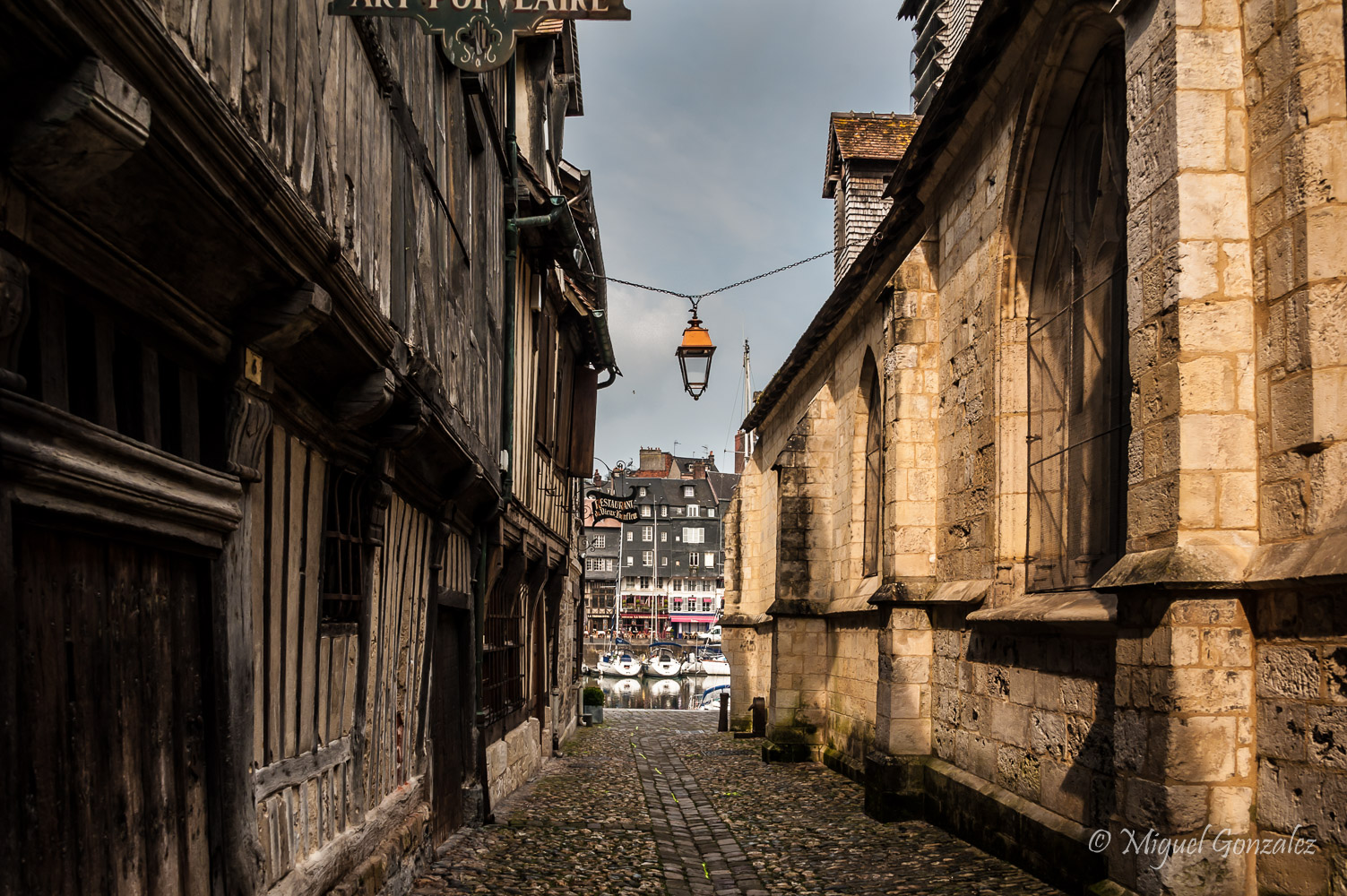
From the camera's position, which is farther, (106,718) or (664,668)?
(664,668)

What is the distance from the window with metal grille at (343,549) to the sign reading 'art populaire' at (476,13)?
2022mm

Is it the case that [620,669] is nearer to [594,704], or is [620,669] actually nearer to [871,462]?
[594,704]

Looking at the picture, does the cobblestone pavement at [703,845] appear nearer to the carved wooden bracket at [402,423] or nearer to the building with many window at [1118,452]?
the building with many window at [1118,452]

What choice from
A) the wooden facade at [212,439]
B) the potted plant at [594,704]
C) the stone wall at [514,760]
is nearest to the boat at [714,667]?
the potted plant at [594,704]

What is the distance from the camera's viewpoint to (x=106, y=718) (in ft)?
8.87

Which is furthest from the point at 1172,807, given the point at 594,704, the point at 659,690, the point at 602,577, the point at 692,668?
the point at 602,577

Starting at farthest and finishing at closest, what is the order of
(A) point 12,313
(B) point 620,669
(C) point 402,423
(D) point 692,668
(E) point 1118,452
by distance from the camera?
(D) point 692,668 → (B) point 620,669 → (E) point 1118,452 → (C) point 402,423 → (A) point 12,313

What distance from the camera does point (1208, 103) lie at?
15.6ft

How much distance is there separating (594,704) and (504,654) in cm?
1167

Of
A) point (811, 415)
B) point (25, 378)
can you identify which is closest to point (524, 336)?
point (811, 415)

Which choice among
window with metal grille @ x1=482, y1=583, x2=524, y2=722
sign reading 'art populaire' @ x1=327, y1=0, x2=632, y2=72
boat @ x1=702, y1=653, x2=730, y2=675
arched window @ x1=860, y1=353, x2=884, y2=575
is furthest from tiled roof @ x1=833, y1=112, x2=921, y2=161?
boat @ x1=702, y1=653, x2=730, y2=675

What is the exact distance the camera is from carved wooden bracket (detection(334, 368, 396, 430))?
4.54m

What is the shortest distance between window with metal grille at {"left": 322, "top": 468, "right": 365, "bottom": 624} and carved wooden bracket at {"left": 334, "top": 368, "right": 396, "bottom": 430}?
404 millimetres

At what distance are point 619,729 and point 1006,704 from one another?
14.1 meters
